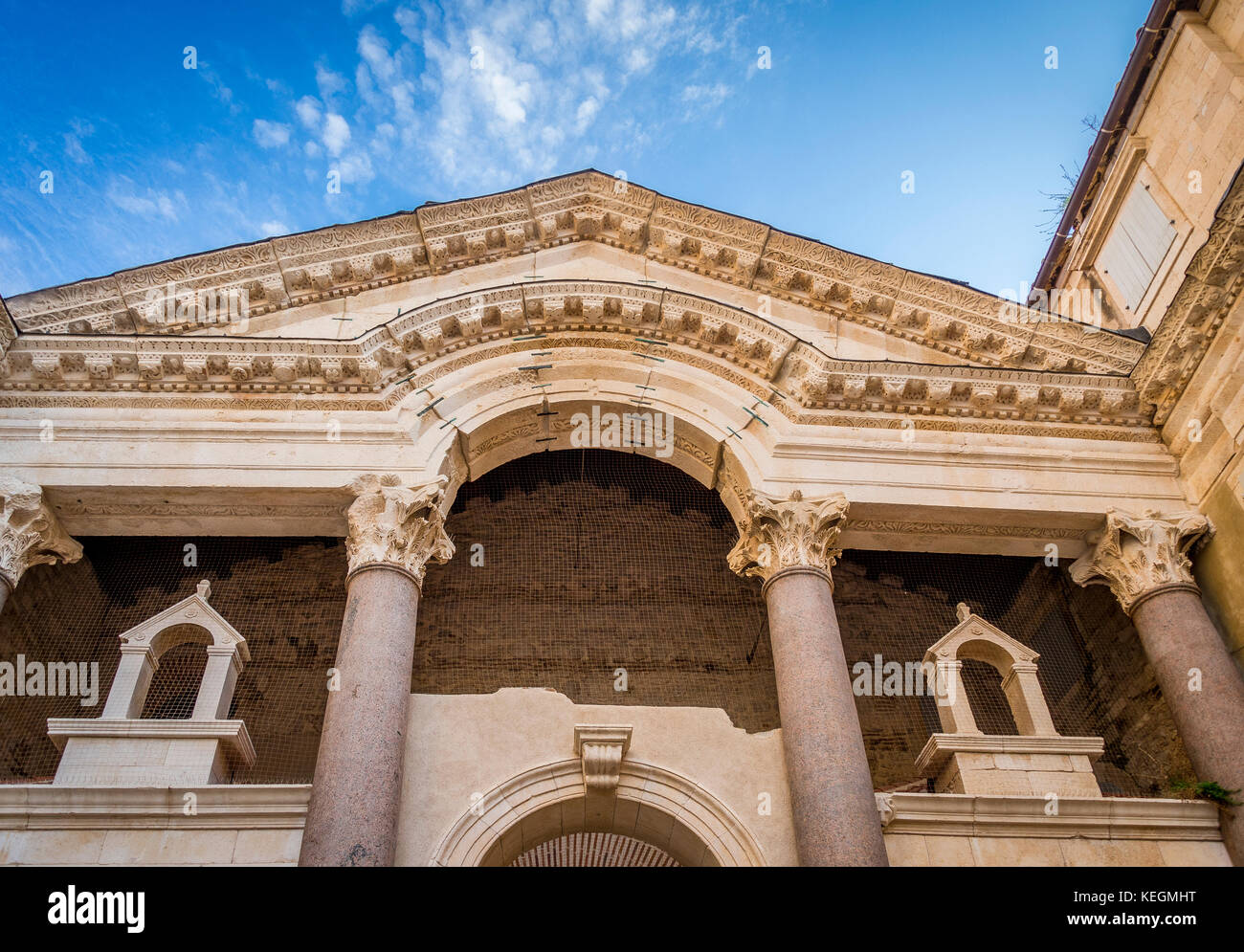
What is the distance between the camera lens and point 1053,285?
61.7ft

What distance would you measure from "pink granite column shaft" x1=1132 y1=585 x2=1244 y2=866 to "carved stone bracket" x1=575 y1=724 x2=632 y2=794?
5164mm

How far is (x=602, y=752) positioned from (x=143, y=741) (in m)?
4.05

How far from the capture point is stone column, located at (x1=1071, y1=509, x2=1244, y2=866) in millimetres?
8922

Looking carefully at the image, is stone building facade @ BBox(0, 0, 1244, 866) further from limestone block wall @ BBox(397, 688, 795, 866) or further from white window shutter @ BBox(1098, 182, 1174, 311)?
white window shutter @ BBox(1098, 182, 1174, 311)

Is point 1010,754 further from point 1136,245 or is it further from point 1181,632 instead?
point 1136,245

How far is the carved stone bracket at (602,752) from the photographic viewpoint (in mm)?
9289

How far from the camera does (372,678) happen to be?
8469 millimetres

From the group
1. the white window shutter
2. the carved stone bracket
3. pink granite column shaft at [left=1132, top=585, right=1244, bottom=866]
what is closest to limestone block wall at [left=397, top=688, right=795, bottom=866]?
the carved stone bracket

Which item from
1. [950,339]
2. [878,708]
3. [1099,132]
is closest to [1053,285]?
[1099,132]

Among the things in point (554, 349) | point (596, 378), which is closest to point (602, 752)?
point (596, 378)
